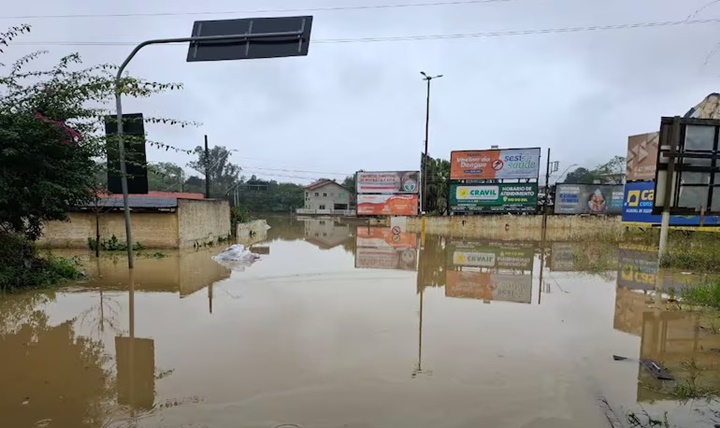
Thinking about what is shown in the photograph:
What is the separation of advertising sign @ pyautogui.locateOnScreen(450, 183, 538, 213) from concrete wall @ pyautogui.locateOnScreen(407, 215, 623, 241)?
40.3 inches

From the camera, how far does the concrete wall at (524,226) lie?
2652cm

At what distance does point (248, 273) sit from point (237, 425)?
8.87 metres

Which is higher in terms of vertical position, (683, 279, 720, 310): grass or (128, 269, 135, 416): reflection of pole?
(683, 279, 720, 310): grass

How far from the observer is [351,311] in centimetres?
812

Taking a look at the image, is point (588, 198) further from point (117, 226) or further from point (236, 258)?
point (117, 226)

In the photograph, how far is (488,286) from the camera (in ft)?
35.6

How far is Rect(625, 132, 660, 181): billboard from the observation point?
21.1 m

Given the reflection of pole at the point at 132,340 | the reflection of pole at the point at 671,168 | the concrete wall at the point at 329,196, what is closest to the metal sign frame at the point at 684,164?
the reflection of pole at the point at 671,168

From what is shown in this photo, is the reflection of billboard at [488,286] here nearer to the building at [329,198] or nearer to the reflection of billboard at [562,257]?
the reflection of billboard at [562,257]

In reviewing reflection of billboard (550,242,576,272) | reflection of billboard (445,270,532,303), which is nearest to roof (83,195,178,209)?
reflection of billboard (445,270,532,303)

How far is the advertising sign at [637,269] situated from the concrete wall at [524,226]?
8547 millimetres

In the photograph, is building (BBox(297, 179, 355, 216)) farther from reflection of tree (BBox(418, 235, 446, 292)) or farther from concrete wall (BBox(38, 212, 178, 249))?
concrete wall (BBox(38, 212, 178, 249))

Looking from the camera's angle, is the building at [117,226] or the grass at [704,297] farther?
the building at [117,226]

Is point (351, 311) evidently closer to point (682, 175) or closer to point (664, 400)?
point (664, 400)
